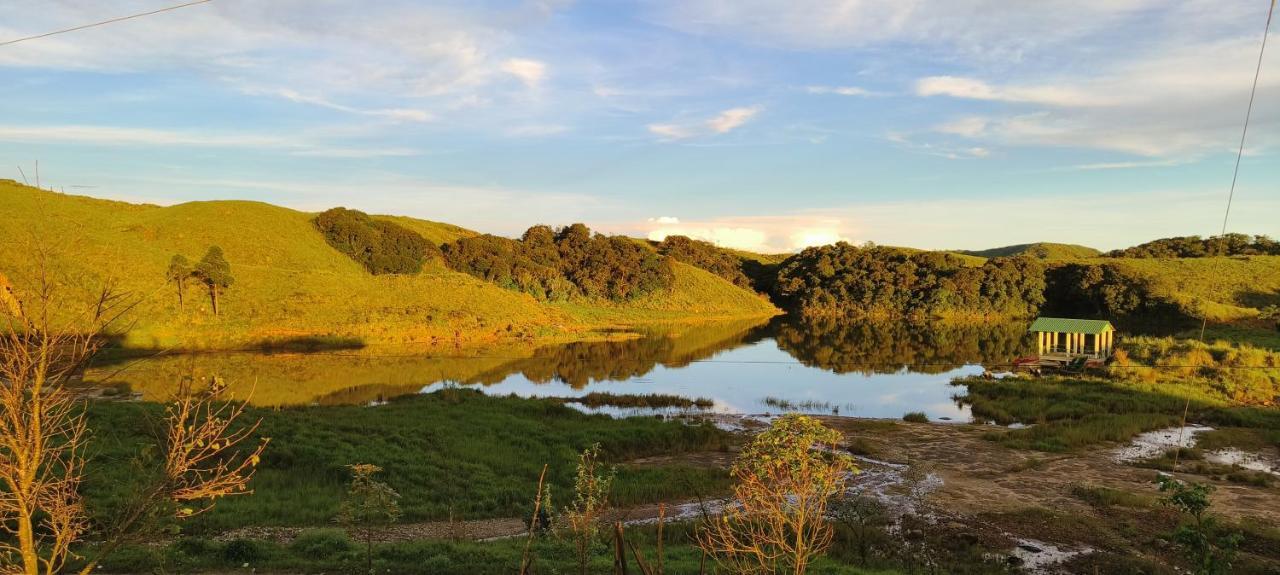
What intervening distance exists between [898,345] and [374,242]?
209 feet

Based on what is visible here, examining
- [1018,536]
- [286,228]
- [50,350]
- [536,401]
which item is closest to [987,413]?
[1018,536]

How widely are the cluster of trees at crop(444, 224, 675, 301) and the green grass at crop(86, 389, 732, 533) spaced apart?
60.2 metres

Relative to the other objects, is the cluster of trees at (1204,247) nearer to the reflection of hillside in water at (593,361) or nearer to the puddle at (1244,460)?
the reflection of hillside in water at (593,361)

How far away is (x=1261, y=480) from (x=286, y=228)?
3630 inches

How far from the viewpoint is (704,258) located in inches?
5295

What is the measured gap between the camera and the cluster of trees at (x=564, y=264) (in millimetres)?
89062

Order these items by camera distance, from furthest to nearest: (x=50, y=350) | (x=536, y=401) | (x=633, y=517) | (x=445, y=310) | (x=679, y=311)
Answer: (x=679, y=311), (x=445, y=310), (x=536, y=401), (x=633, y=517), (x=50, y=350)

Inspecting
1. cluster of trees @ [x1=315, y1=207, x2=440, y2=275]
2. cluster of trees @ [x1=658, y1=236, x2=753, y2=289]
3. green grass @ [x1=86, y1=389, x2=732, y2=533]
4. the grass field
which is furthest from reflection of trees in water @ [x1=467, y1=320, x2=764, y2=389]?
cluster of trees @ [x1=658, y1=236, x2=753, y2=289]

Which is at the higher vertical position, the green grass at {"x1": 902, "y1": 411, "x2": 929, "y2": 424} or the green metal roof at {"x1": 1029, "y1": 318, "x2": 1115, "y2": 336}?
the green metal roof at {"x1": 1029, "y1": 318, "x2": 1115, "y2": 336}

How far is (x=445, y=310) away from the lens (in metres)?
65.1

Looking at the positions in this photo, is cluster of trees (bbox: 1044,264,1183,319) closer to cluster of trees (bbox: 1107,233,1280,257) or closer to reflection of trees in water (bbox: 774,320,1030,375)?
reflection of trees in water (bbox: 774,320,1030,375)

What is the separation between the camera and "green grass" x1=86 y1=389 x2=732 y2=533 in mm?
16078

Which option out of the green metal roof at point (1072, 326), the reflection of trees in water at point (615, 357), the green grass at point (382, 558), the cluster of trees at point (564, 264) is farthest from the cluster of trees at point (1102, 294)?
the green grass at point (382, 558)

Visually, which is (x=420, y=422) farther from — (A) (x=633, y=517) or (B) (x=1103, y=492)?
(B) (x=1103, y=492)
